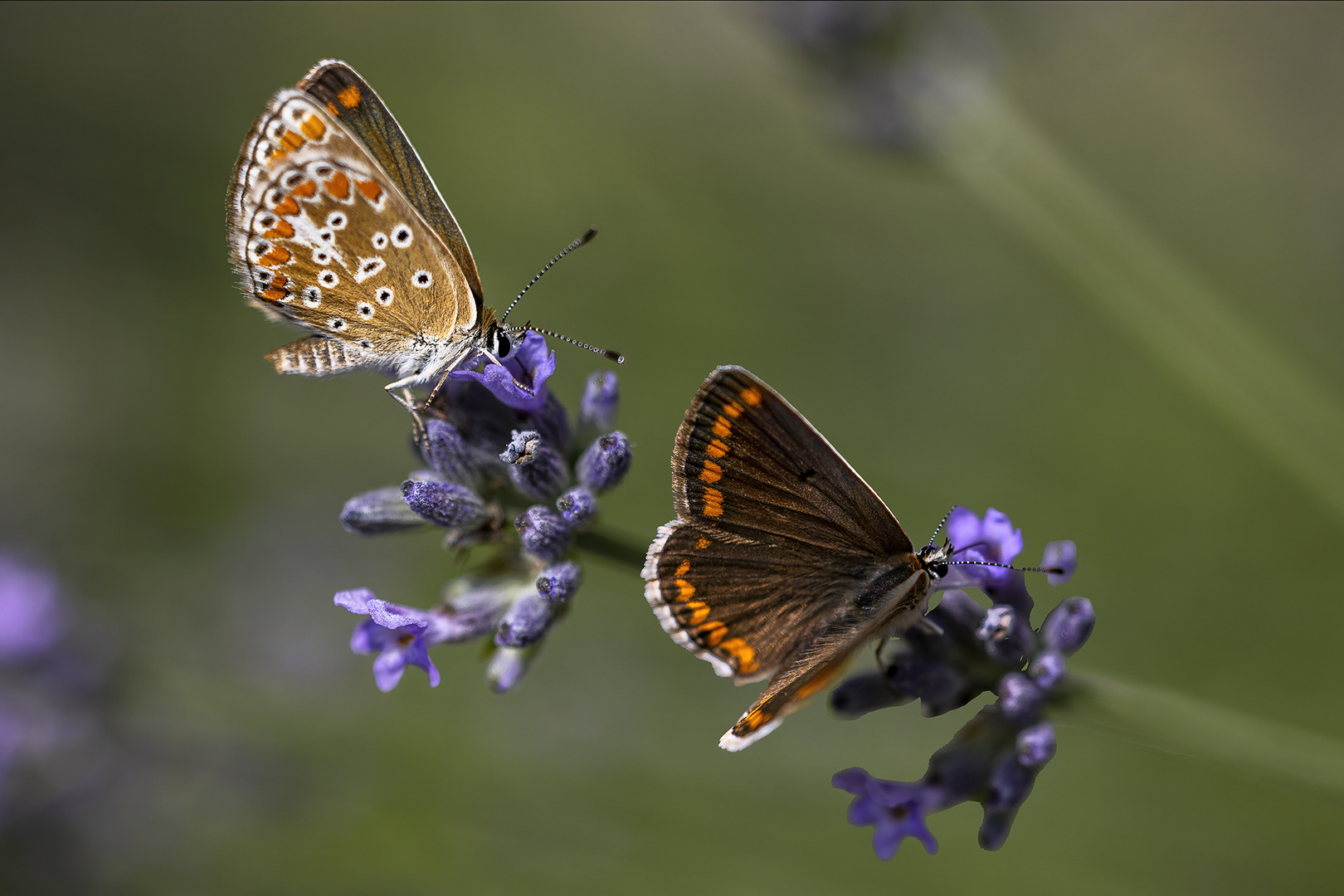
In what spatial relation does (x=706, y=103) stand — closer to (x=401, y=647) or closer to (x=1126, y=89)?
(x=1126, y=89)

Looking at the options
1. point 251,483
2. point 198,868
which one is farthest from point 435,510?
point 251,483

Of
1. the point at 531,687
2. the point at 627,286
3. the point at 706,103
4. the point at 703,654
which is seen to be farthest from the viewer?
the point at 706,103

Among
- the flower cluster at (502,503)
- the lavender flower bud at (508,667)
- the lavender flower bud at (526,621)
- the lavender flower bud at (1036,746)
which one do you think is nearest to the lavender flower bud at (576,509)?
the flower cluster at (502,503)

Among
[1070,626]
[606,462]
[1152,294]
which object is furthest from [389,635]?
[1152,294]

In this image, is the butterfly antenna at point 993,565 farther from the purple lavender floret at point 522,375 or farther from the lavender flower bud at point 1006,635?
the purple lavender floret at point 522,375

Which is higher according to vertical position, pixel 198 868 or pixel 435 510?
pixel 435 510

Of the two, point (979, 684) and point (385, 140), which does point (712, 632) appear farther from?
point (385, 140)

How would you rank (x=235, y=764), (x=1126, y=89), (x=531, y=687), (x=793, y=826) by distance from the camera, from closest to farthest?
1. (x=235, y=764)
2. (x=793, y=826)
3. (x=531, y=687)
4. (x=1126, y=89)
